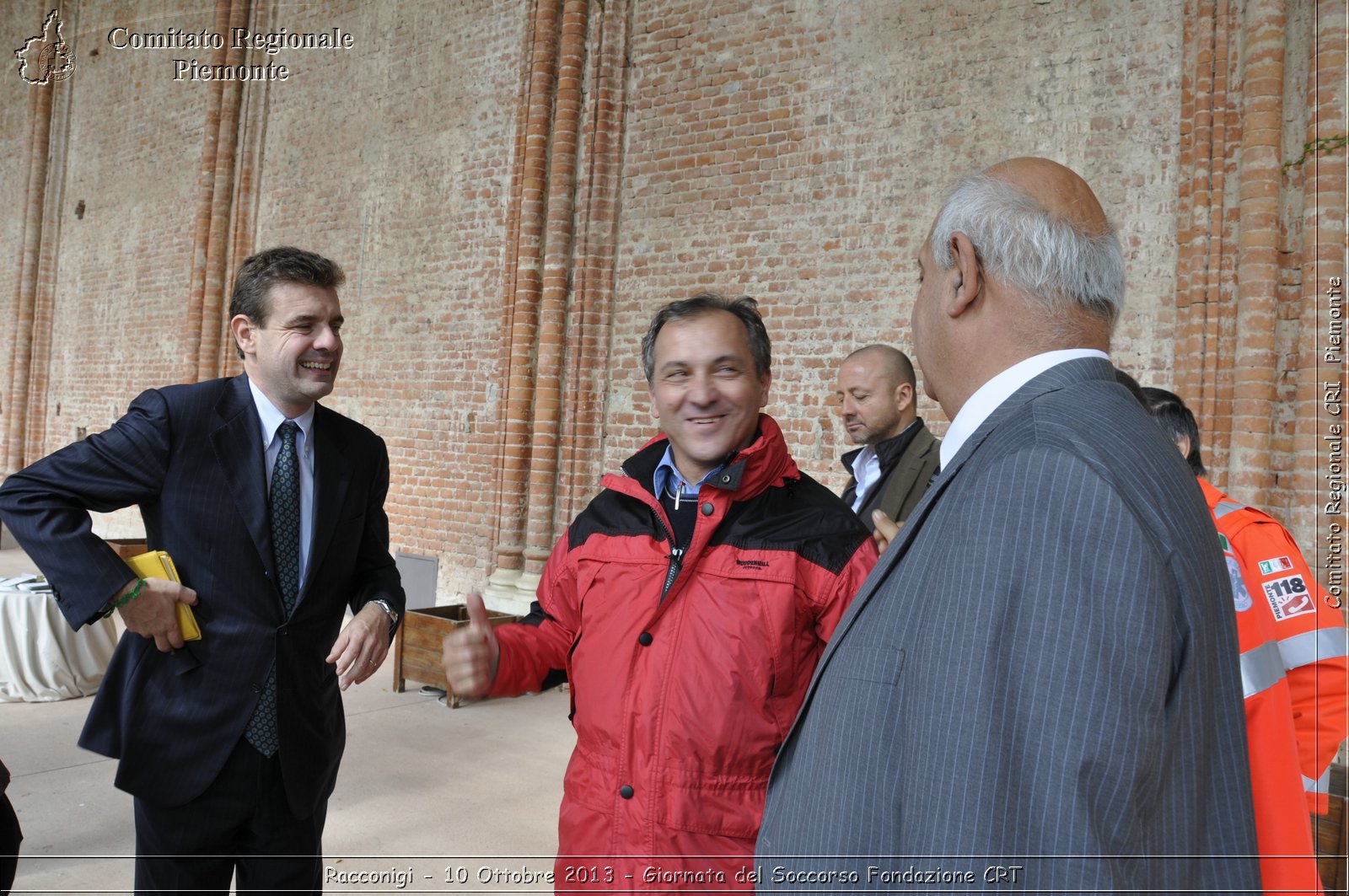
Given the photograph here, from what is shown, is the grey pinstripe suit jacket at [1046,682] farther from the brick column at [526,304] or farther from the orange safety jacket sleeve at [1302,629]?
the brick column at [526,304]

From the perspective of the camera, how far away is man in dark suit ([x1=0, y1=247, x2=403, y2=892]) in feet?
7.14

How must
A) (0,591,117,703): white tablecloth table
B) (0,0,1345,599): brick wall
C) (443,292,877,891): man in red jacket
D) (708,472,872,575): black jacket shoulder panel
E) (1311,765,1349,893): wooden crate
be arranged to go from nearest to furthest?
1. (443,292,877,891): man in red jacket
2. (708,472,872,575): black jacket shoulder panel
3. (1311,765,1349,893): wooden crate
4. (0,0,1345,599): brick wall
5. (0,591,117,703): white tablecloth table

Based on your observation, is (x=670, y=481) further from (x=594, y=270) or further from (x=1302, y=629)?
(x=594, y=270)

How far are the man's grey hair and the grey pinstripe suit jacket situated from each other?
10 centimetres

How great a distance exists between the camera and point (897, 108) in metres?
6.20

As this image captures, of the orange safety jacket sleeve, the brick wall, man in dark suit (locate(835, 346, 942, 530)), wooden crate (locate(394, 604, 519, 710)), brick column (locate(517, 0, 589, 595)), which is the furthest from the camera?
brick column (locate(517, 0, 589, 595))

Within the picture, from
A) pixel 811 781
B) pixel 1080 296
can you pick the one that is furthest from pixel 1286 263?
pixel 811 781

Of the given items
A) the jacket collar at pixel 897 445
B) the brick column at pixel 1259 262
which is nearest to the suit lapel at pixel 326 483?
the jacket collar at pixel 897 445

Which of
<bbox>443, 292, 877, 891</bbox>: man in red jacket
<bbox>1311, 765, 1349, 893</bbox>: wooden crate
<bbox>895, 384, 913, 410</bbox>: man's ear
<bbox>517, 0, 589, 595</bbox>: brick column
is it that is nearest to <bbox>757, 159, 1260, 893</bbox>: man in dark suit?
<bbox>443, 292, 877, 891</bbox>: man in red jacket

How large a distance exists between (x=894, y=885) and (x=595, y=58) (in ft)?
25.0

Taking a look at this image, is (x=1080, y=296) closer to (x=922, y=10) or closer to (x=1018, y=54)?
(x=1018, y=54)

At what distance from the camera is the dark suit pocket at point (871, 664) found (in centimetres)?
99

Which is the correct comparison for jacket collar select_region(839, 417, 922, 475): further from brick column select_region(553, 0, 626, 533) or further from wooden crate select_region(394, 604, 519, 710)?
brick column select_region(553, 0, 626, 533)

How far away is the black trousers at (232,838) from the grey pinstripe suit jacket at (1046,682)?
166cm
